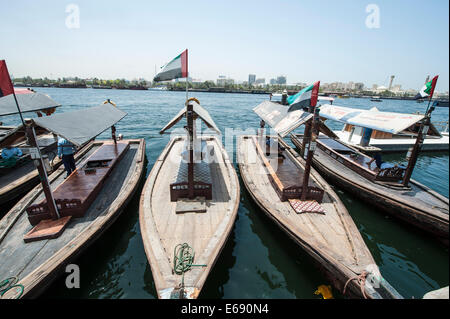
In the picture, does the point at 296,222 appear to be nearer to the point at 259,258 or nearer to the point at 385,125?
the point at 259,258

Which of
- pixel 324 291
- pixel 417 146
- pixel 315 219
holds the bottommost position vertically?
pixel 324 291

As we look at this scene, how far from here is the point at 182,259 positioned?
5496mm

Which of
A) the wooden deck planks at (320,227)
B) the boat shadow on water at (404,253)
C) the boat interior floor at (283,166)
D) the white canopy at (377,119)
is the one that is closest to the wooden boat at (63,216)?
the wooden deck planks at (320,227)

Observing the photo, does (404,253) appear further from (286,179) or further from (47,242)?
(47,242)

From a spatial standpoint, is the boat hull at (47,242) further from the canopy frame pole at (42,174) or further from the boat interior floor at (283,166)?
the boat interior floor at (283,166)

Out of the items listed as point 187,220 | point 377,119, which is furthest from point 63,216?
point 377,119

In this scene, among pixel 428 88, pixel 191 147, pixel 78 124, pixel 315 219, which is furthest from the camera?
pixel 78 124

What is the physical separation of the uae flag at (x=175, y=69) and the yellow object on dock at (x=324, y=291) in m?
8.68

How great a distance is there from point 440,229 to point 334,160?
724 cm

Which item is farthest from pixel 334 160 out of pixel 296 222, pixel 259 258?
pixel 259 258

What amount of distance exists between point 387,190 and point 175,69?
11.7 m

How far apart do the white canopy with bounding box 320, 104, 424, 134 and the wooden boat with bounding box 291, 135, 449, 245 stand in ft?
8.62

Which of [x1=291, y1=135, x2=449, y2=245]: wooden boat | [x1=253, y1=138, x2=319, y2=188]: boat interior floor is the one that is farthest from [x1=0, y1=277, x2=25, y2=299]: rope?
[x1=291, y1=135, x2=449, y2=245]: wooden boat
